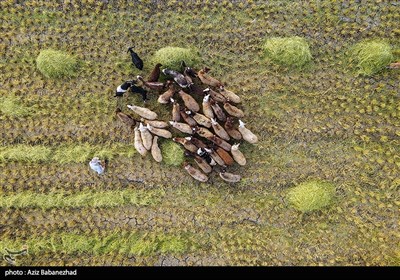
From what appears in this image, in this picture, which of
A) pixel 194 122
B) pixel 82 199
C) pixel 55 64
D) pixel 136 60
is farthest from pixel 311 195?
pixel 55 64

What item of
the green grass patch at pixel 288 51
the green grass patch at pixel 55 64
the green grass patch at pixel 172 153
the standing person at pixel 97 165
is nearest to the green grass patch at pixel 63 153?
the standing person at pixel 97 165

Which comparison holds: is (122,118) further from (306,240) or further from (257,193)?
(306,240)

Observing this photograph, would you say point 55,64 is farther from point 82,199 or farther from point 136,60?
point 82,199

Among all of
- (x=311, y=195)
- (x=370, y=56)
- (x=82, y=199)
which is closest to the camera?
(x=311, y=195)

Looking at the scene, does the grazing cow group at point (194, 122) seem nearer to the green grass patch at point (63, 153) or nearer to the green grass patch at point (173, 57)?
the green grass patch at point (173, 57)

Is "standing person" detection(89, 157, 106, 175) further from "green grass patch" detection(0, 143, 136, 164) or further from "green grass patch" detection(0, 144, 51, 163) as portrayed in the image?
"green grass patch" detection(0, 144, 51, 163)
